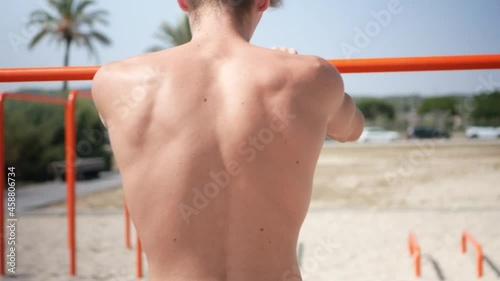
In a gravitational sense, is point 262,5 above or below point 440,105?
above

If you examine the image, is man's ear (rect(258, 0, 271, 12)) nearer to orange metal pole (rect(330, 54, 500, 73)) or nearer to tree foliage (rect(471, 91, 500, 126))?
orange metal pole (rect(330, 54, 500, 73))

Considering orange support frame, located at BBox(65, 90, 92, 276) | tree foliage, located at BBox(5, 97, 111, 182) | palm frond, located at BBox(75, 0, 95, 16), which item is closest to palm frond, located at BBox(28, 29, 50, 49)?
palm frond, located at BBox(75, 0, 95, 16)

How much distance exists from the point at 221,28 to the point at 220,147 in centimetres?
30

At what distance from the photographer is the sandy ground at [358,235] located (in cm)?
538

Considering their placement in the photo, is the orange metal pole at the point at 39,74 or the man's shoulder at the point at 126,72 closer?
the man's shoulder at the point at 126,72

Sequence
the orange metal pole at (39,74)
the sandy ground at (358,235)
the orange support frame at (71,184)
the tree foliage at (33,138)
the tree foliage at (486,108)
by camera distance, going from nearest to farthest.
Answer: the orange metal pole at (39,74) → the orange support frame at (71,184) → the sandy ground at (358,235) → the tree foliage at (33,138) → the tree foliage at (486,108)

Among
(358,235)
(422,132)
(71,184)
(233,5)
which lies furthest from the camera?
(422,132)

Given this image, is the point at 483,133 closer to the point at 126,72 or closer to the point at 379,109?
the point at 379,109

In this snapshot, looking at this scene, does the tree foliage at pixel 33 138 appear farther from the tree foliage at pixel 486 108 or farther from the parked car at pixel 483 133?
the tree foliage at pixel 486 108

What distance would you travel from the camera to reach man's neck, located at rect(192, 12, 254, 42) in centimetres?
125

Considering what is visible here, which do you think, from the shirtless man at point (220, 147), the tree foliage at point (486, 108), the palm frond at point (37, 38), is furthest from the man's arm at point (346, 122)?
the tree foliage at point (486, 108)

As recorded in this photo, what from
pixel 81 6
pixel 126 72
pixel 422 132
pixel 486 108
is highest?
pixel 81 6

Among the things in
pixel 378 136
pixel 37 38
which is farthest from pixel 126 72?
pixel 378 136

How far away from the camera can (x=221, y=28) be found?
49.2 inches
